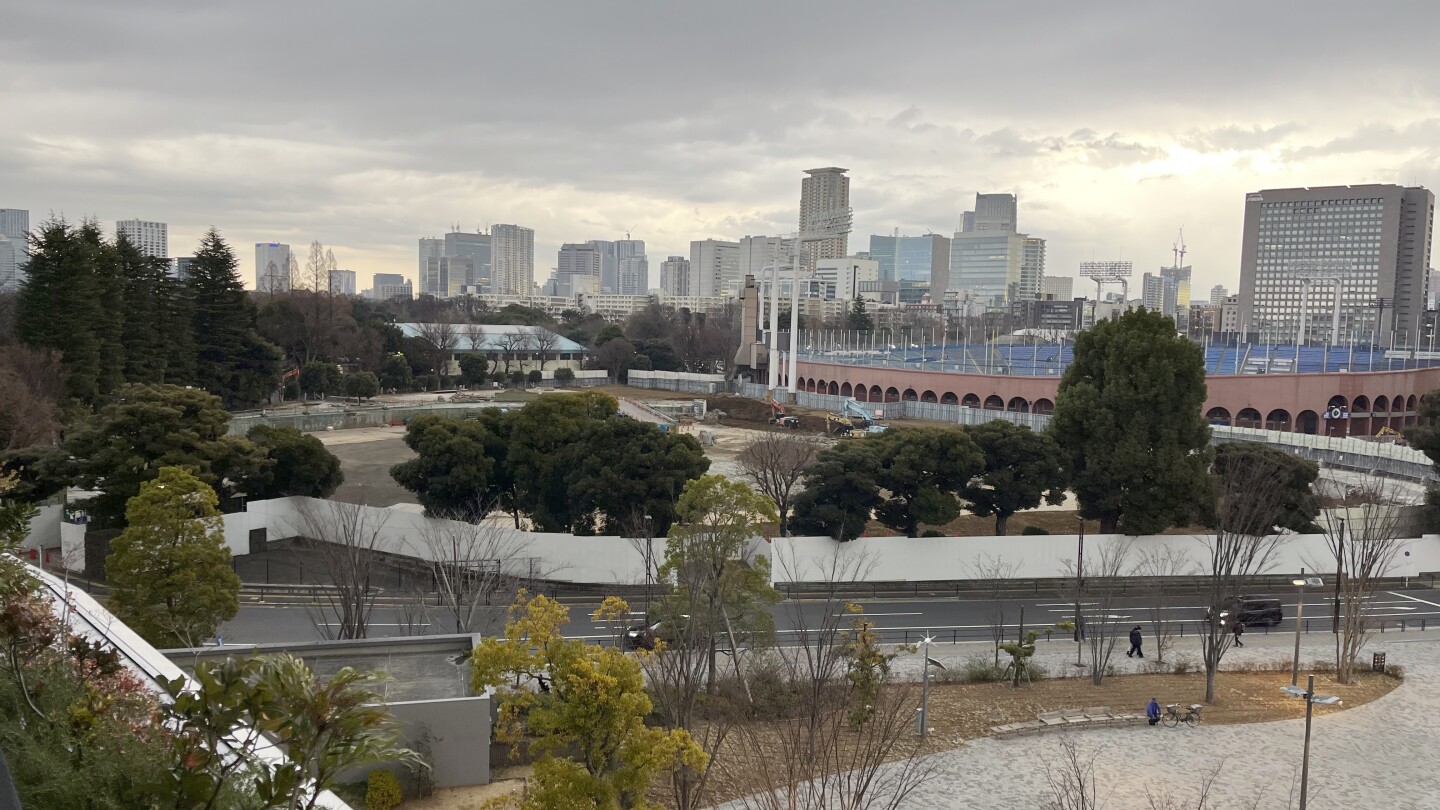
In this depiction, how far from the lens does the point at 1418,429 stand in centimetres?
2527

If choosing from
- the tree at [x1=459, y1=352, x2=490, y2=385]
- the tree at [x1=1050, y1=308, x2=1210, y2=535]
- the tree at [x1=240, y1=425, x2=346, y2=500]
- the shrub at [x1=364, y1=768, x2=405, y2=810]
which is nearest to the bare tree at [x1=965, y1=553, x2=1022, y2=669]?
the tree at [x1=1050, y1=308, x2=1210, y2=535]

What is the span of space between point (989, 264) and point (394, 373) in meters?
151

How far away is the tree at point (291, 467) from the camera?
24.1m

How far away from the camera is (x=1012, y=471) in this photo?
72.9 feet

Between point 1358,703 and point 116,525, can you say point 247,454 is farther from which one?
point 1358,703

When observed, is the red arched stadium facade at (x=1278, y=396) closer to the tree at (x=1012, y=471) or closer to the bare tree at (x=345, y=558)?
the tree at (x=1012, y=471)

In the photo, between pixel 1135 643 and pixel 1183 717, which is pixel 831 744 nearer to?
pixel 1183 717

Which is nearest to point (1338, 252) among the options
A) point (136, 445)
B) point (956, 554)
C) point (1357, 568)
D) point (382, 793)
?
point (1357, 568)

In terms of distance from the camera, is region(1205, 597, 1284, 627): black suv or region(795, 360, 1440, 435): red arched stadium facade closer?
region(1205, 597, 1284, 627): black suv

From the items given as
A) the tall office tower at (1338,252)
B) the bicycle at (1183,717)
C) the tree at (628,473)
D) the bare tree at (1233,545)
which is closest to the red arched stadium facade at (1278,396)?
the bare tree at (1233,545)

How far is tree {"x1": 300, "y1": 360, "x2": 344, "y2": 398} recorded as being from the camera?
5112cm

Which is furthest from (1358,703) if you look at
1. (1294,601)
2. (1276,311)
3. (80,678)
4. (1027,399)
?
(1276,311)

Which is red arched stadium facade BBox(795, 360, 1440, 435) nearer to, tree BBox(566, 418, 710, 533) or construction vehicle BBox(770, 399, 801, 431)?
construction vehicle BBox(770, 399, 801, 431)

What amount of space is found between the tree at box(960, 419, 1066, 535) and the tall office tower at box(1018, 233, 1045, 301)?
174 metres
